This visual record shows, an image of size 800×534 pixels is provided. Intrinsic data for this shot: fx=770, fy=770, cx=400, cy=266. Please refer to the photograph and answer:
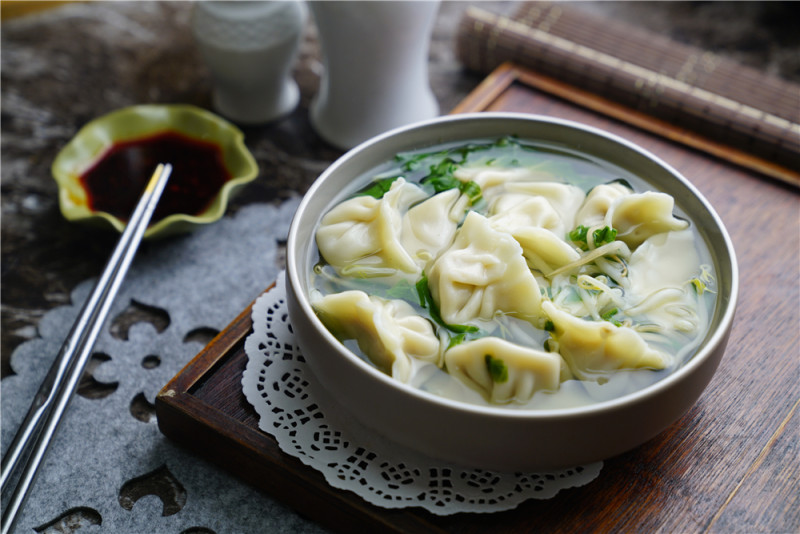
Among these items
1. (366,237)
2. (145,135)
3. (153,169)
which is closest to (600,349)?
(366,237)

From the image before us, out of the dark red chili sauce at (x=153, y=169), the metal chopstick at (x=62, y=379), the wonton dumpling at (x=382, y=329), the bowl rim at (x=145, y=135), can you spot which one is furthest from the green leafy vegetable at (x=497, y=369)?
the dark red chili sauce at (x=153, y=169)

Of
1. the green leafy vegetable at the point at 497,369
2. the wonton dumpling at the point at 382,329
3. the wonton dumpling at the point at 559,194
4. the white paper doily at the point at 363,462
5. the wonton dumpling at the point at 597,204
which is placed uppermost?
the wonton dumpling at the point at 597,204

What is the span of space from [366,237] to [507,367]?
1.37ft

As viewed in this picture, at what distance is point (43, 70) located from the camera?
252 cm

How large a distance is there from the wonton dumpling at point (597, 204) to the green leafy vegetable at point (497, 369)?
0.42 meters

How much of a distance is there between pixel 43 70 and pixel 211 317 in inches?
49.4

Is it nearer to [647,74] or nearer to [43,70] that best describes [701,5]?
[647,74]

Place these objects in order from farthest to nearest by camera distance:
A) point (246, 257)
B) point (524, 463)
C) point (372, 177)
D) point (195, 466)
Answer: point (246, 257) < point (372, 177) < point (195, 466) < point (524, 463)

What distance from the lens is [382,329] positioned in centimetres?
127

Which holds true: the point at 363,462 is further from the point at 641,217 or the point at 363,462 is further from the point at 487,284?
the point at 641,217

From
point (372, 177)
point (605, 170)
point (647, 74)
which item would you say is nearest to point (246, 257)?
point (372, 177)

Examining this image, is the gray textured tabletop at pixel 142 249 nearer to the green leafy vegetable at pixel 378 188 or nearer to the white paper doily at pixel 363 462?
the white paper doily at pixel 363 462

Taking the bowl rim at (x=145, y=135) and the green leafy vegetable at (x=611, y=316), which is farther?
the bowl rim at (x=145, y=135)

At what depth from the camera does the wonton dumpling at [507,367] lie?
4.02 ft
